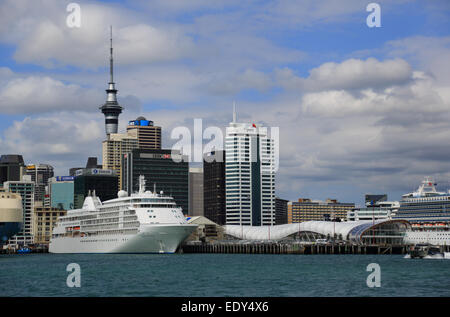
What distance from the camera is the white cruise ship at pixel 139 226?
421ft

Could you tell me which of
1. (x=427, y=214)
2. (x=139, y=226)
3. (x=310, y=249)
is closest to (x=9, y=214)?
(x=139, y=226)

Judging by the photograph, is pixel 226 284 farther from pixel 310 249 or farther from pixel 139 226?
pixel 310 249

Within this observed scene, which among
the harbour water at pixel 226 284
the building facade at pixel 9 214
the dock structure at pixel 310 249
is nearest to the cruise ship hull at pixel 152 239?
the dock structure at pixel 310 249

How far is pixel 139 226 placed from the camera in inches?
5074

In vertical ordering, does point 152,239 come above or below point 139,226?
below

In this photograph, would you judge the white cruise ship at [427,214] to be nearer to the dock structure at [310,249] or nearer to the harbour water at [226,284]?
the dock structure at [310,249]

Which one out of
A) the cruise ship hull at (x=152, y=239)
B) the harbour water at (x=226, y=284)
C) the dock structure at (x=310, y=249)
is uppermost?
the cruise ship hull at (x=152, y=239)

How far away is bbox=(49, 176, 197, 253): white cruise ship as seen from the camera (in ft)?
421

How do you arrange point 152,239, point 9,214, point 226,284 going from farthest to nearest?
point 9,214 → point 152,239 → point 226,284

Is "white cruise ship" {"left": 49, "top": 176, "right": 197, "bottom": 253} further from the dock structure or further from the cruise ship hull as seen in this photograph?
the dock structure

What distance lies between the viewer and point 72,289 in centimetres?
5741

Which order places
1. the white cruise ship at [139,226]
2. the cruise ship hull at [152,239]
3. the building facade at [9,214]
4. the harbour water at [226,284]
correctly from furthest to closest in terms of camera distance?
the building facade at [9,214]
the white cruise ship at [139,226]
the cruise ship hull at [152,239]
the harbour water at [226,284]
